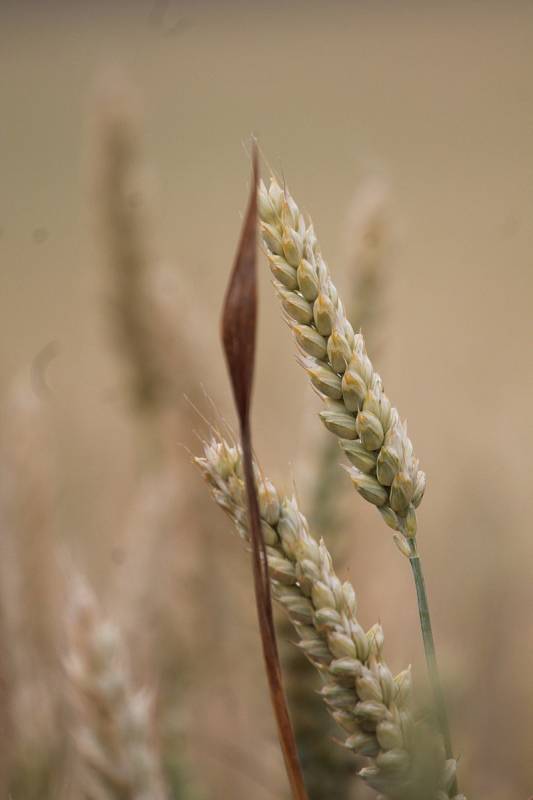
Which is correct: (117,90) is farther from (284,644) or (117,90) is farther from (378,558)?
(284,644)

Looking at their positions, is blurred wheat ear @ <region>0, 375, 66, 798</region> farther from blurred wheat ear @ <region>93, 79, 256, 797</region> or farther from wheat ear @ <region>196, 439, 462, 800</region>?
wheat ear @ <region>196, 439, 462, 800</region>

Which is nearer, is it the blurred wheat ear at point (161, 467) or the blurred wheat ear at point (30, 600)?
the blurred wheat ear at point (30, 600)

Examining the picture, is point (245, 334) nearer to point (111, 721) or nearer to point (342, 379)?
point (342, 379)

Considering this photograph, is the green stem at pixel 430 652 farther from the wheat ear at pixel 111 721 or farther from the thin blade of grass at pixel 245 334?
the wheat ear at pixel 111 721

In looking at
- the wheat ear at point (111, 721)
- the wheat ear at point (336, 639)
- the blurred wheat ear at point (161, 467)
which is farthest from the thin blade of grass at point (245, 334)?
the blurred wheat ear at point (161, 467)

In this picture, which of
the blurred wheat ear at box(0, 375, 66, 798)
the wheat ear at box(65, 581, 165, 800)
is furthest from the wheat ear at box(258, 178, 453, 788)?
the blurred wheat ear at box(0, 375, 66, 798)
